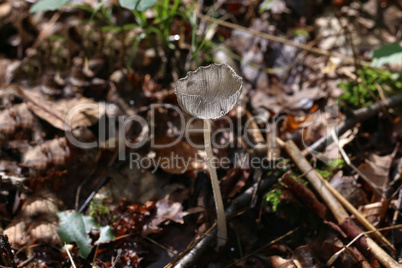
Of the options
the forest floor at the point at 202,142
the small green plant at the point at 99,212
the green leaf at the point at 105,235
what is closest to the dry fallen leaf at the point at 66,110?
the forest floor at the point at 202,142

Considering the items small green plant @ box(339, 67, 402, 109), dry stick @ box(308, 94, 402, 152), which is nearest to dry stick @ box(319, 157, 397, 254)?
dry stick @ box(308, 94, 402, 152)

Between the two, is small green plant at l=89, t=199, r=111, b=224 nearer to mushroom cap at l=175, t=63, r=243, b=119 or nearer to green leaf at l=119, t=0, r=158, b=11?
mushroom cap at l=175, t=63, r=243, b=119

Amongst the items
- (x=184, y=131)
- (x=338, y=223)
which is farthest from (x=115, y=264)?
(x=338, y=223)

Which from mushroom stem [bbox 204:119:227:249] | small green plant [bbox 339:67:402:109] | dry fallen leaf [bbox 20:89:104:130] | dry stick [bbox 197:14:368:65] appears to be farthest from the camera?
dry stick [bbox 197:14:368:65]

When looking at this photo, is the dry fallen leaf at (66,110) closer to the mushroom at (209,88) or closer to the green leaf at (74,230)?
the green leaf at (74,230)

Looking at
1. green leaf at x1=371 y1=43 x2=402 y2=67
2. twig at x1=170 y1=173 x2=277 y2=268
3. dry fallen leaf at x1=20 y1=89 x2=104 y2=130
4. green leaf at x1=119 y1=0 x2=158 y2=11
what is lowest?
twig at x1=170 y1=173 x2=277 y2=268

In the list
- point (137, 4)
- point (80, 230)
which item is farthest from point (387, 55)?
point (80, 230)

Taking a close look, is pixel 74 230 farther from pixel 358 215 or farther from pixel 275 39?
pixel 275 39

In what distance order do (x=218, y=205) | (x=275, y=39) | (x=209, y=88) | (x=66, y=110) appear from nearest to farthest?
(x=209, y=88)
(x=218, y=205)
(x=66, y=110)
(x=275, y=39)
